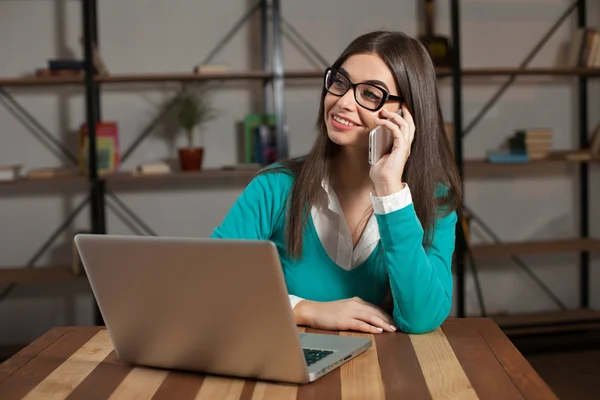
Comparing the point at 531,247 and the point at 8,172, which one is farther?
the point at 531,247

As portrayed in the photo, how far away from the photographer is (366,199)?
199 cm

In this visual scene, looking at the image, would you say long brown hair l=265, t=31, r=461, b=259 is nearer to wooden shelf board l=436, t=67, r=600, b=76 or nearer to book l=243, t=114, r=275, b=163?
book l=243, t=114, r=275, b=163

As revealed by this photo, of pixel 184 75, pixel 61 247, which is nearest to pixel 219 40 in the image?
pixel 184 75

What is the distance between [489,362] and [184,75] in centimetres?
272

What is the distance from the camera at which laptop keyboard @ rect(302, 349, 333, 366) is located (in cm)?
135

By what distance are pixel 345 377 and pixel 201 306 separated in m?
0.25

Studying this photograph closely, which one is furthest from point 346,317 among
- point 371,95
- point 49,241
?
point 49,241

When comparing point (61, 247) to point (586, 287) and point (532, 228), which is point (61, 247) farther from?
point (586, 287)

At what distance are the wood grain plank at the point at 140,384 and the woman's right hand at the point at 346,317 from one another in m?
0.38

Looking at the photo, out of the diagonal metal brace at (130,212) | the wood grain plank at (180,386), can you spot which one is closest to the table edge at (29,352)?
the wood grain plank at (180,386)

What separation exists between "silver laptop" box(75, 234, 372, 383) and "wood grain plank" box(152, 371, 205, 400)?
0.06 feet

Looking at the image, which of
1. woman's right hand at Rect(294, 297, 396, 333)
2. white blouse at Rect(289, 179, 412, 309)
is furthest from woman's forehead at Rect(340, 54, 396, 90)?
woman's right hand at Rect(294, 297, 396, 333)

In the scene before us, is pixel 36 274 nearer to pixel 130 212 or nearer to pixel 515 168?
pixel 130 212

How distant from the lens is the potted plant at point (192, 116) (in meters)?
3.94
